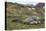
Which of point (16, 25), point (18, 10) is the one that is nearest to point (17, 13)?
point (18, 10)

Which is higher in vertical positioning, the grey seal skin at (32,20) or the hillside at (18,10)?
the hillside at (18,10)

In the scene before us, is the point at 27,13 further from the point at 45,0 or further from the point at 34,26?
the point at 45,0

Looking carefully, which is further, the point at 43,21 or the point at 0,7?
the point at 43,21

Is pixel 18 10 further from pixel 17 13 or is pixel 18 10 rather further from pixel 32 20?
pixel 32 20

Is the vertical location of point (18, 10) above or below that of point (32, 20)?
above

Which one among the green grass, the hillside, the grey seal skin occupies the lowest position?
the green grass

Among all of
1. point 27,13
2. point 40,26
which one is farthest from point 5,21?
point 40,26

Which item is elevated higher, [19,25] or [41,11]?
[41,11]

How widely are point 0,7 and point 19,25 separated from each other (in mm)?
360

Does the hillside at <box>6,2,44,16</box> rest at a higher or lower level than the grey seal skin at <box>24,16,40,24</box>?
higher

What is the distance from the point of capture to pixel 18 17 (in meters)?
1.10

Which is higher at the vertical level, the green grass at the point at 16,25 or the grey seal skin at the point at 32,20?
the grey seal skin at the point at 32,20

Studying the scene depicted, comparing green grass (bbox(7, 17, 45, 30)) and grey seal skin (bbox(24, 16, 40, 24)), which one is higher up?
grey seal skin (bbox(24, 16, 40, 24))

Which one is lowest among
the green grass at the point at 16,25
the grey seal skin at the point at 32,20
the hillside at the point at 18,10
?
the green grass at the point at 16,25
